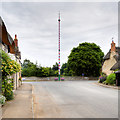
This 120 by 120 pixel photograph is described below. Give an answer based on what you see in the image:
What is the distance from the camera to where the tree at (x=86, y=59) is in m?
40.8

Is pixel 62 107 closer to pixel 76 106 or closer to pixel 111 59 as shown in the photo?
pixel 76 106

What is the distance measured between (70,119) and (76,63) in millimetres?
36135

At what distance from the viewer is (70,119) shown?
203 inches

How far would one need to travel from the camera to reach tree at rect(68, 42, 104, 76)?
40844mm

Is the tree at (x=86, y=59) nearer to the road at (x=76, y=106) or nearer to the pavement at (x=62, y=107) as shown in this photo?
the road at (x=76, y=106)

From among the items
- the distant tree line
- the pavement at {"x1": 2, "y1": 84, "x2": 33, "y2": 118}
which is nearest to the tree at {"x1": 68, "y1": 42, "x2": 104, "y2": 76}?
the distant tree line

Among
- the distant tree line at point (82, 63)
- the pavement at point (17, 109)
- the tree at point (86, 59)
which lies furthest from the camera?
the tree at point (86, 59)

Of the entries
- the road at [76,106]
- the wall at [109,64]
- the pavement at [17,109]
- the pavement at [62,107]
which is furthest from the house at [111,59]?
the pavement at [17,109]

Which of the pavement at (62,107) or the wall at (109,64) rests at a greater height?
the wall at (109,64)

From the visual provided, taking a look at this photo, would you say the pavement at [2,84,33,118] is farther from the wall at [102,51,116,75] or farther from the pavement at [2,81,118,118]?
the wall at [102,51,116,75]

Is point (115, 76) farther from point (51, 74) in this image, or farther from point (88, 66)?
point (51, 74)

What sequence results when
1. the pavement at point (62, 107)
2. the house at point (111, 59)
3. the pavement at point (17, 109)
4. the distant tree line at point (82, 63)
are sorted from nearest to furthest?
the pavement at point (17, 109)
the pavement at point (62, 107)
the house at point (111, 59)
the distant tree line at point (82, 63)

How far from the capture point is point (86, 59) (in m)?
41.4

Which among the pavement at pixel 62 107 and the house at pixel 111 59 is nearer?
the pavement at pixel 62 107
